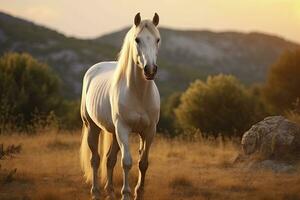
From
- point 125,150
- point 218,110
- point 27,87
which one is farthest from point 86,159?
point 27,87

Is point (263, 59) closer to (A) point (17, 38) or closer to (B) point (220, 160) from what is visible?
(A) point (17, 38)

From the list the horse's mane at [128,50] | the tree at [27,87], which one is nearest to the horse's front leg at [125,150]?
the horse's mane at [128,50]

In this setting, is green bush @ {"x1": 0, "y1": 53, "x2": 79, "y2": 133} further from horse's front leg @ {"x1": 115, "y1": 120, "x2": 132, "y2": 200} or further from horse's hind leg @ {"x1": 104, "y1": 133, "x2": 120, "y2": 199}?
horse's front leg @ {"x1": 115, "y1": 120, "x2": 132, "y2": 200}

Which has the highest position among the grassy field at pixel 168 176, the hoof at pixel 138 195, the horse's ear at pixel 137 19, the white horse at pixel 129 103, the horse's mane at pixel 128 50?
the horse's ear at pixel 137 19

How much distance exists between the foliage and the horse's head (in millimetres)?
18406

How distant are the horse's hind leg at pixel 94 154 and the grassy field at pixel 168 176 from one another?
8.8 inches

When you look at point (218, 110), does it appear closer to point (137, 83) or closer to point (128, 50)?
point (128, 50)

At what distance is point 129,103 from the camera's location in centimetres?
610

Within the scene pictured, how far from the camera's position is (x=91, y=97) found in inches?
294

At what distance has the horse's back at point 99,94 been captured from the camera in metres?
6.84

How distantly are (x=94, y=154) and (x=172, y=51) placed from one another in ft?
433

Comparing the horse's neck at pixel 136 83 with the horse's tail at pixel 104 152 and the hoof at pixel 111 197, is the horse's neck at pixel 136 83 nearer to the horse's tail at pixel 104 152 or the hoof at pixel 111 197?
the horse's tail at pixel 104 152

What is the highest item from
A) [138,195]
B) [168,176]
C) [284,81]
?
[284,81]

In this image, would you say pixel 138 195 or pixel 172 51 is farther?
pixel 172 51
